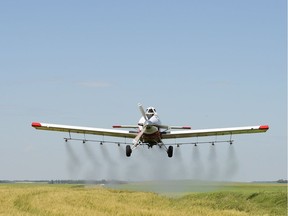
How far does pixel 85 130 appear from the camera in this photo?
65.0 meters

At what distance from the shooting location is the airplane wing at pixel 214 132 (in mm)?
62522

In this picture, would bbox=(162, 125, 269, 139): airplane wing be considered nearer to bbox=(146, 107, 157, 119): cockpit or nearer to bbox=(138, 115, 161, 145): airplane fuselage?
bbox=(138, 115, 161, 145): airplane fuselage

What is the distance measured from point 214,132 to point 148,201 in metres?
11.7

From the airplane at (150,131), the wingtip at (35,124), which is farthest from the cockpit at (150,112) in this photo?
the wingtip at (35,124)

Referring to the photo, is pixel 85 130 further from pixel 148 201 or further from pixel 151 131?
pixel 148 201

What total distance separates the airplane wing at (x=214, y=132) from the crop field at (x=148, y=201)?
6966mm

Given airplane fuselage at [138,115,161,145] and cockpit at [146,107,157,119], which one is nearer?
airplane fuselage at [138,115,161,145]

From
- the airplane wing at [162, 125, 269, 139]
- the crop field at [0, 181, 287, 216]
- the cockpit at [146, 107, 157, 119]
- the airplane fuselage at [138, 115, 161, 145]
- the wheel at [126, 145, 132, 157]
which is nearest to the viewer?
the crop field at [0, 181, 287, 216]

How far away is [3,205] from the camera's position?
163 ft

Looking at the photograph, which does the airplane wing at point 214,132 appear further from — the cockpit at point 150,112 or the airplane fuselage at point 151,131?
the cockpit at point 150,112

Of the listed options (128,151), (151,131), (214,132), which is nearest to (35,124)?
(128,151)

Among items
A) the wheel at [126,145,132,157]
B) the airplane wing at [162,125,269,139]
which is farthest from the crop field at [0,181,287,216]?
the airplane wing at [162,125,269,139]

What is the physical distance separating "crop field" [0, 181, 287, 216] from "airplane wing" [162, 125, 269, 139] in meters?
6.97

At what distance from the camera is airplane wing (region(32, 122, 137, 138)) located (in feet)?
207
